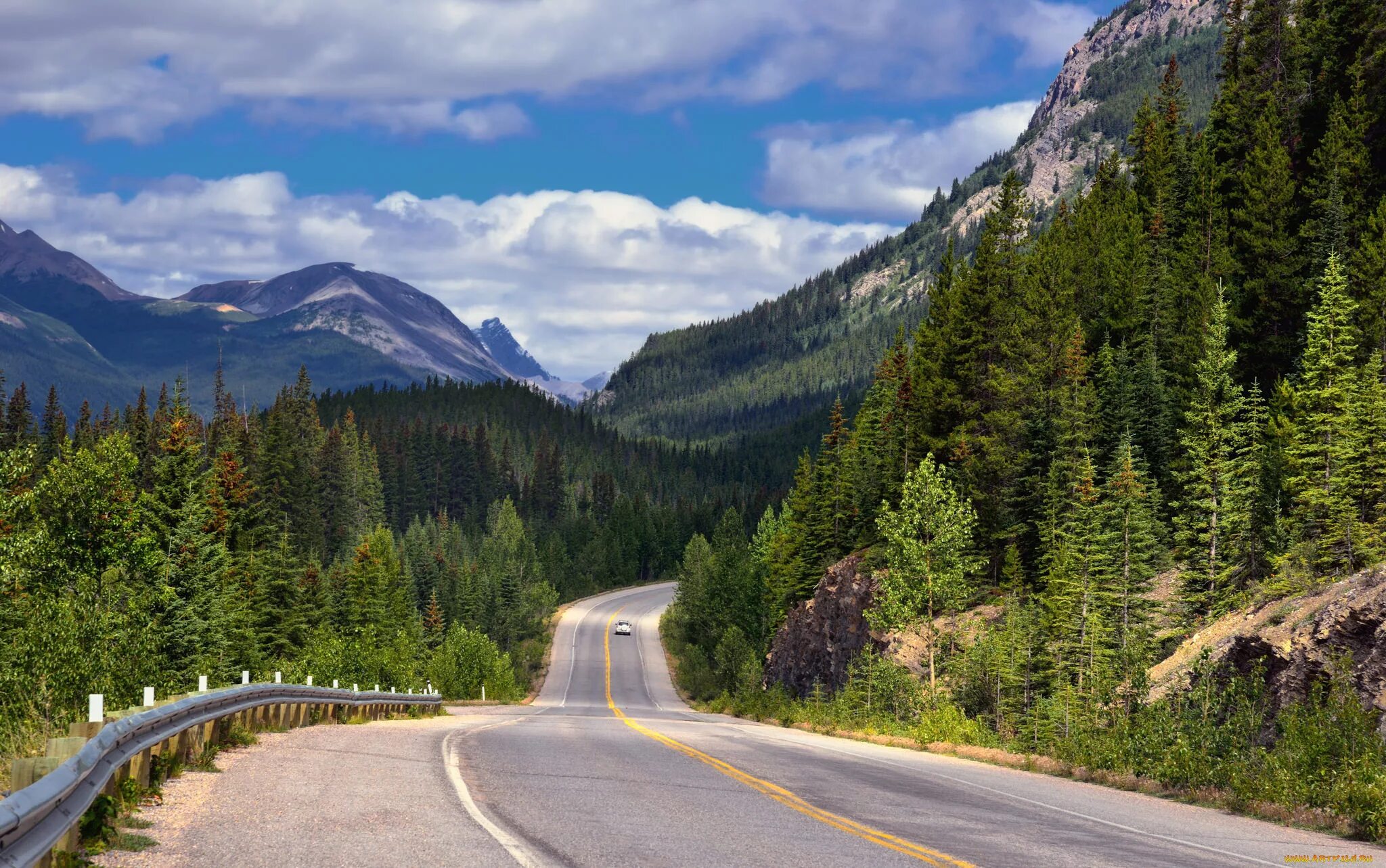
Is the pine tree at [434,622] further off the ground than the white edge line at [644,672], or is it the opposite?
the pine tree at [434,622]

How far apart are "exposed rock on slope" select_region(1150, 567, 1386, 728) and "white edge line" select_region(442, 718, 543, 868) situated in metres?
12.8

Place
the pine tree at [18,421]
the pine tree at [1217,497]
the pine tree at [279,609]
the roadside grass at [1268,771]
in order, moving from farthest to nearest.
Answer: the pine tree at [18,421] < the pine tree at [279,609] < the pine tree at [1217,497] < the roadside grass at [1268,771]

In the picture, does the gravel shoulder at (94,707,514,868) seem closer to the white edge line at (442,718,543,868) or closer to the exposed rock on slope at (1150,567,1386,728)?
the white edge line at (442,718,543,868)

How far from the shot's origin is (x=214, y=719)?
1491 centimetres

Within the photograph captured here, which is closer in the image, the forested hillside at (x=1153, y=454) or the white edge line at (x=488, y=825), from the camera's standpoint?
the white edge line at (x=488, y=825)

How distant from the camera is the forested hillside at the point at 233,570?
30906 mm

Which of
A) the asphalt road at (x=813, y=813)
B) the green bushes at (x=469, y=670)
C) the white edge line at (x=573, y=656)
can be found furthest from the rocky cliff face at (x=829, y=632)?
the asphalt road at (x=813, y=813)

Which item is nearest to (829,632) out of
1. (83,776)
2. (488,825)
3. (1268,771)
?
(1268,771)

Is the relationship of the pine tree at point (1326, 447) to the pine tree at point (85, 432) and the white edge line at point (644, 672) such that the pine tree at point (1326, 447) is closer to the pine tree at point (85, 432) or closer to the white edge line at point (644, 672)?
the white edge line at point (644, 672)

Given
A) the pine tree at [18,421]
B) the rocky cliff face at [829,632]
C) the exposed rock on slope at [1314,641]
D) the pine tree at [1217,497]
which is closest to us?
the exposed rock on slope at [1314,641]

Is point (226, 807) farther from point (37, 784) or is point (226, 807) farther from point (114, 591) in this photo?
point (114, 591)

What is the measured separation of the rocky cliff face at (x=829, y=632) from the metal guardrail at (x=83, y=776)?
42761 millimetres

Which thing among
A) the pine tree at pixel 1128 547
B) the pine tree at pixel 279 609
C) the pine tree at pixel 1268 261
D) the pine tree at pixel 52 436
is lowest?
the pine tree at pixel 279 609

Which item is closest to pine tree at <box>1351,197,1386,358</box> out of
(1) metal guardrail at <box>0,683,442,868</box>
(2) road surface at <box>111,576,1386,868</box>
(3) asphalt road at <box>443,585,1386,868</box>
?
(3) asphalt road at <box>443,585,1386,868</box>
